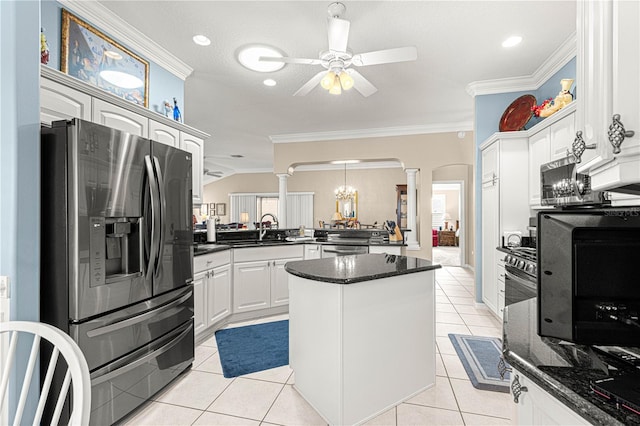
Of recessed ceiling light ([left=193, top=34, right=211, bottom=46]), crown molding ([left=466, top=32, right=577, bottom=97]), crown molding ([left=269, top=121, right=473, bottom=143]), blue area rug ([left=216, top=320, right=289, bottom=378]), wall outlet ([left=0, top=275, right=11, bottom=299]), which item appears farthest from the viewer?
crown molding ([left=269, top=121, right=473, bottom=143])

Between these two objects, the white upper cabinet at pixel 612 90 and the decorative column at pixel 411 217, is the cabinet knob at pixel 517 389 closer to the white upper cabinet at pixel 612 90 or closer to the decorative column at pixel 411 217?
the white upper cabinet at pixel 612 90

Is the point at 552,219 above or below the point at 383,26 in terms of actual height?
below

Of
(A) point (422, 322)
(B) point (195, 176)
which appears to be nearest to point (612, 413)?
(A) point (422, 322)

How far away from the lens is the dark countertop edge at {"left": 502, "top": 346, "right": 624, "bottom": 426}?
0.61 m

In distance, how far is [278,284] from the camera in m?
3.96

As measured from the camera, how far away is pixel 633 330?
812 millimetres

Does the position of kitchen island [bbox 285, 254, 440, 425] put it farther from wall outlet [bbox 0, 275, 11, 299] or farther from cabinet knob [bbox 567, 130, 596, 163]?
wall outlet [bbox 0, 275, 11, 299]

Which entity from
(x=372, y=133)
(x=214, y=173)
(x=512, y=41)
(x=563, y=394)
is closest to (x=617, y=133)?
(x=563, y=394)

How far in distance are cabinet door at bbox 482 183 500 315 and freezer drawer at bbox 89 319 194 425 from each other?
324 cm

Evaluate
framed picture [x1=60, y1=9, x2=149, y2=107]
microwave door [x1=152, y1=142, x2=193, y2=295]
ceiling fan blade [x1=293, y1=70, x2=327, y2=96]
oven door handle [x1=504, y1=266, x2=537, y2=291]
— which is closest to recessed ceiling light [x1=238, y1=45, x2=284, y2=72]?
ceiling fan blade [x1=293, y1=70, x2=327, y2=96]

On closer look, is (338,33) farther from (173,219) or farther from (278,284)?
(278,284)

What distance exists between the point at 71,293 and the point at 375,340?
1.65 metres

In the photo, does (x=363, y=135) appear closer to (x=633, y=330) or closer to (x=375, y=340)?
(x=375, y=340)

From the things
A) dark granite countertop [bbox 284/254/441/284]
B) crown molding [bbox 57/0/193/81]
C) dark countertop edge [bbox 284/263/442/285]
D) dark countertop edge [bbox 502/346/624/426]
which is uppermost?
crown molding [bbox 57/0/193/81]
